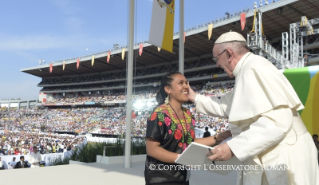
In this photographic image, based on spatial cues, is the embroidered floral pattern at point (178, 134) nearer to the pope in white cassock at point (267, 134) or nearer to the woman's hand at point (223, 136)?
the woman's hand at point (223, 136)

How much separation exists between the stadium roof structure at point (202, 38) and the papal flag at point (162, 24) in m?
5.60

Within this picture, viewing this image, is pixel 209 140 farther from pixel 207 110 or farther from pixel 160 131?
pixel 160 131

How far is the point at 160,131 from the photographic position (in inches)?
80.1

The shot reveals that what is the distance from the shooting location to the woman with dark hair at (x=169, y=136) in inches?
80.0

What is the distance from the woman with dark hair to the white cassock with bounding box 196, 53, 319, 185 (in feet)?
1.88

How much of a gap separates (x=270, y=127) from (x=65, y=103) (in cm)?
5218

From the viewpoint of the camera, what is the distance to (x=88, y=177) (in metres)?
5.32

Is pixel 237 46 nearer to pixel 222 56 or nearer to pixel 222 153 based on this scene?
pixel 222 56

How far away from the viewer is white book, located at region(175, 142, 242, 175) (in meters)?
1.51

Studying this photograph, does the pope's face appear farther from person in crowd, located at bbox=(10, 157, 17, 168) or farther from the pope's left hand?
person in crowd, located at bbox=(10, 157, 17, 168)

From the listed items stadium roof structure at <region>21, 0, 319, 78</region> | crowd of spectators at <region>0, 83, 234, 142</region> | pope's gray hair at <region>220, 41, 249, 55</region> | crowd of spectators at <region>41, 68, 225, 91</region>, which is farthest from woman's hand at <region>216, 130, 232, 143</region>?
crowd of spectators at <region>41, 68, 225, 91</region>

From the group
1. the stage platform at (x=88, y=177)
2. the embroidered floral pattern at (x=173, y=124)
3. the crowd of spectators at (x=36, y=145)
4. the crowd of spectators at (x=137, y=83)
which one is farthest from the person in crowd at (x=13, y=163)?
the crowd of spectators at (x=137, y=83)

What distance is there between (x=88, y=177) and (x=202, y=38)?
28767 mm

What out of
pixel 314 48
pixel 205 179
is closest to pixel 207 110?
pixel 205 179
